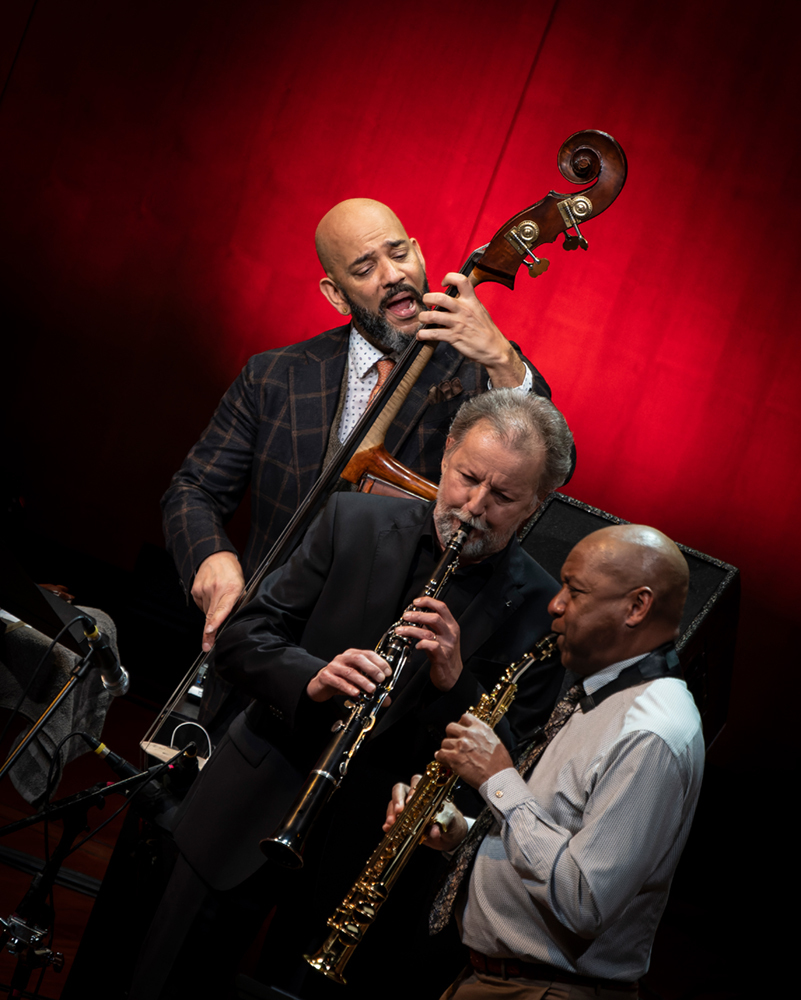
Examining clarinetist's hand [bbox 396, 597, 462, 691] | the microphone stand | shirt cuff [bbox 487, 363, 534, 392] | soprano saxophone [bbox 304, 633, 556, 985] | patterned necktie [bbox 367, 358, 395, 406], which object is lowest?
the microphone stand

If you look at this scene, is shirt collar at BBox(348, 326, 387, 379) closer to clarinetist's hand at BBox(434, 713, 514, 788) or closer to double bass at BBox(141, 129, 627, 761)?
double bass at BBox(141, 129, 627, 761)

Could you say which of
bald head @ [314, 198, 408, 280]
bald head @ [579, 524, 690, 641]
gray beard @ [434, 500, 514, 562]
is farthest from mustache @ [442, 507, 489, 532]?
bald head @ [314, 198, 408, 280]

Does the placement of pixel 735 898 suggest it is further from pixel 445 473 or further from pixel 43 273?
pixel 43 273

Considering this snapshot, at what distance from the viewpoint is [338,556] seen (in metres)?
1.84

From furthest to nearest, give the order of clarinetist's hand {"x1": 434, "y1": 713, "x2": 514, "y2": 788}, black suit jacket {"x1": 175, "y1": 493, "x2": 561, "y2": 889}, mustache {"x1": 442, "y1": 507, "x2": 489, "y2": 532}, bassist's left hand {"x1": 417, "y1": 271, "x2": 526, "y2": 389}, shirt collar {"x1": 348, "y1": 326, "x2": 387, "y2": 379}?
1. shirt collar {"x1": 348, "y1": 326, "x2": 387, "y2": 379}
2. bassist's left hand {"x1": 417, "y1": 271, "x2": 526, "y2": 389}
3. mustache {"x1": 442, "y1": 507, "x2": 489, "y2": 532}
4. black suit jacket {"x1": 175, "y1": 493, "x2": 561, "y2": 889}
5. clarinetist's hand {"x1": 434, "y1": 713, "x2": 514, "y2": 788}

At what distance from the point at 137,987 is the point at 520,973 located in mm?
737

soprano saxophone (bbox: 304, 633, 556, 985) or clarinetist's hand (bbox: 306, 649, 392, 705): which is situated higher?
clarinetist's hand (bbox: 306, 649, 392, 705)

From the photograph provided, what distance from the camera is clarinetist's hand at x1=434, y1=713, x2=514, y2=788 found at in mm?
1551

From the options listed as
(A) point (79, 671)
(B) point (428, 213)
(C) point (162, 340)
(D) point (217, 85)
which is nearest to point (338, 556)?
(A) point (79, 671)

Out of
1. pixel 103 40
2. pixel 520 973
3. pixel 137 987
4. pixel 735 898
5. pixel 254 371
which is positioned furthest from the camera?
pixel 103 40

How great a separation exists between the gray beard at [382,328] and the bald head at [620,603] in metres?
0.91

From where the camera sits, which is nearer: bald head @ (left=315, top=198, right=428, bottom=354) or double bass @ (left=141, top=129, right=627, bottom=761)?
double bass @ (left=141, top=129, right=627, bottom=761)

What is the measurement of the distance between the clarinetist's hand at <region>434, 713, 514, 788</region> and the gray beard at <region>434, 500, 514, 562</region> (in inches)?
14.7

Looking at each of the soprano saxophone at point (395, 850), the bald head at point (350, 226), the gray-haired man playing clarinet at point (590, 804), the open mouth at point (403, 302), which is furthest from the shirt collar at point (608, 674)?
the bald head at point (350, 226)
